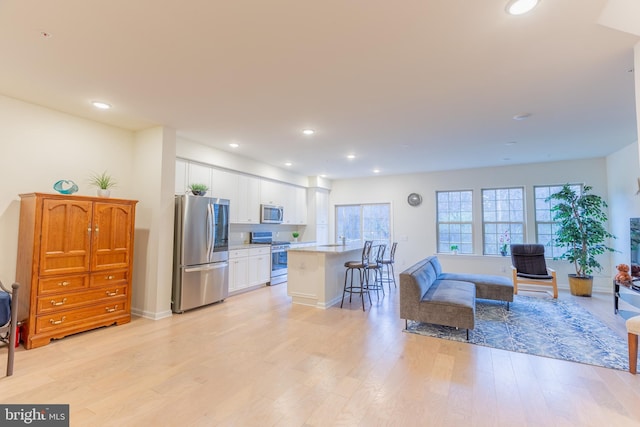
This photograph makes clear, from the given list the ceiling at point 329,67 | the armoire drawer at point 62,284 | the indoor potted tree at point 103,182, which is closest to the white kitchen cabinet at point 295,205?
the ceiling at point 329,67

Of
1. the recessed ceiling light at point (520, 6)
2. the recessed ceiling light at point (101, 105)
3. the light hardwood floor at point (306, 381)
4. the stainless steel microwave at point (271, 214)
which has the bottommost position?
the light hardwood floor at point (306, 381)

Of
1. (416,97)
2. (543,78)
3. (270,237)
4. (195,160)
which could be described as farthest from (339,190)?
(543,78)

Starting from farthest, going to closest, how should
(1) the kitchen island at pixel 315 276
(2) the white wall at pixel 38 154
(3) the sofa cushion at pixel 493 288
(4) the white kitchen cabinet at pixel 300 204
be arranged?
(4) the white kitchen cabinet at pixel 300 204
(1) the kitchen island at pixel 315 276
(3) the sofa cushion at pixel 493 288
(2) the white wall at pixel 38 154

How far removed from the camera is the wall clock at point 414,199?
24.5 ft

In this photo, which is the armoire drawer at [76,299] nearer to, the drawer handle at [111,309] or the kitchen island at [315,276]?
the drawer handle at [111,309]

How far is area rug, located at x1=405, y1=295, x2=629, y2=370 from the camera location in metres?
2.97

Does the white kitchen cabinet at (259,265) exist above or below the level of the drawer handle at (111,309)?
above

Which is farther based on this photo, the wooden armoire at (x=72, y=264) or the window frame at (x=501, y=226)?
the window frame at (x=501, y=226)

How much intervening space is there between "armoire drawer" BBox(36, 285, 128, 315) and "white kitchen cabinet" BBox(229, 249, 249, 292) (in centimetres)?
177

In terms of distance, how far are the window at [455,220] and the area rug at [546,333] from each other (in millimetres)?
2532

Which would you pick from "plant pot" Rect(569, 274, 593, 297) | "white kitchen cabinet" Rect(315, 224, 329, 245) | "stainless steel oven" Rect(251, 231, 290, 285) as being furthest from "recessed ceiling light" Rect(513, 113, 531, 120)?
"white kitchen cabinet" Rect(315, 224, 329, 245)

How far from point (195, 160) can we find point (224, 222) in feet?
3.68

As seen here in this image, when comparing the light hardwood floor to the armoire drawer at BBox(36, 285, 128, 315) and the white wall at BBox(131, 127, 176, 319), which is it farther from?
the white wall at BBox(131, 127, 176, 319)

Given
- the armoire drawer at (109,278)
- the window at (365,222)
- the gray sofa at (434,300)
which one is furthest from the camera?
the window at (365,222)
